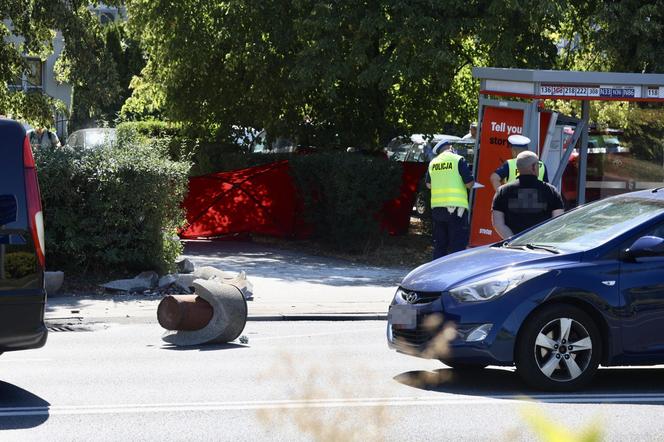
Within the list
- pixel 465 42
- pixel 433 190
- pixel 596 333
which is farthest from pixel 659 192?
pixel 465 42

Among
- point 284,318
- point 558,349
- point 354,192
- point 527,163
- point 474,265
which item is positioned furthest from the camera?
point 354,192

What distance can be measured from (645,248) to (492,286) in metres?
1.03

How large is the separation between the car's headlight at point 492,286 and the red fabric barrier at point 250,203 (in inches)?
440

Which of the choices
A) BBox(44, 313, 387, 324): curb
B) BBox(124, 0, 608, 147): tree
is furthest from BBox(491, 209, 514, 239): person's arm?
BBox(124, 0, 608, 147): tree

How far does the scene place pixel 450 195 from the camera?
A: 1311 centimetres

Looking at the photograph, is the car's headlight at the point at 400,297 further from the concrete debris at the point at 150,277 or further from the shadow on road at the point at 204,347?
the concrete debris at the point at 150,277

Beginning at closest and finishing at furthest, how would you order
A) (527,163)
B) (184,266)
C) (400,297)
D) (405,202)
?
(400,297) → (527,163) → (184,266) → (405,202)

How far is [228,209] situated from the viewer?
61.8 feet

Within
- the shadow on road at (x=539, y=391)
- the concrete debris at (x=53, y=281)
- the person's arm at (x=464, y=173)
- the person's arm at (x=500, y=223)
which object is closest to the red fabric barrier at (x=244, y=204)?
the concrete debris at (x=53, y=281)

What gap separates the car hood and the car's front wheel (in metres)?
0.35

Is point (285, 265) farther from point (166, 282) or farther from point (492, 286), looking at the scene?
point (492, 286)

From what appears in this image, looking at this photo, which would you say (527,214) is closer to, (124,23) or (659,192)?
(659,192)

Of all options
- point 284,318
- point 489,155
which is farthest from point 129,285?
point 489,155

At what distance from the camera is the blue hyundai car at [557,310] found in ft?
24.7
